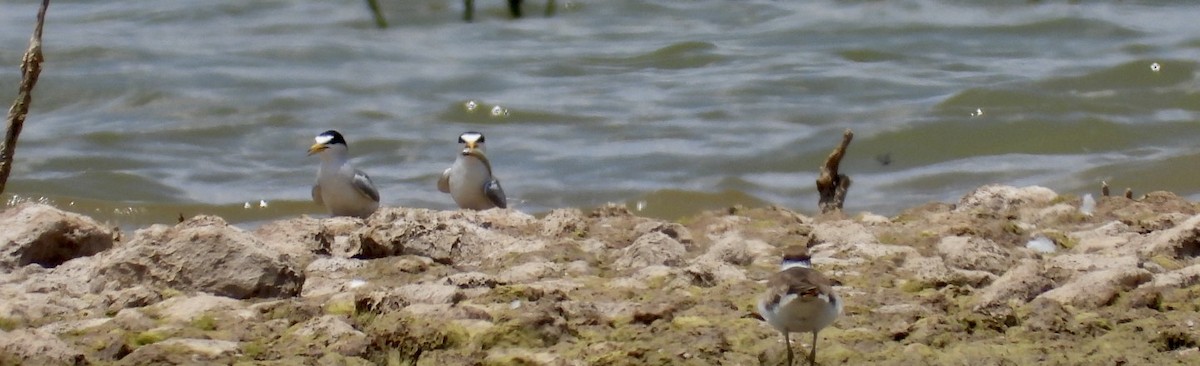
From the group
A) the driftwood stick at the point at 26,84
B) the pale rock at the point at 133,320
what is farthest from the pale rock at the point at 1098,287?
the driftwood stick at the point at 26,84

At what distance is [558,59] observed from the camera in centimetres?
1519

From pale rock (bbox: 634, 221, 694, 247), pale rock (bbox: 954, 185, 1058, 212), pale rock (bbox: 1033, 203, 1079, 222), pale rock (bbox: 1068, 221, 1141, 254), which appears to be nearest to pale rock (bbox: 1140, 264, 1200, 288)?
pale rock (bbox: 1068, 221, 1141, 254)

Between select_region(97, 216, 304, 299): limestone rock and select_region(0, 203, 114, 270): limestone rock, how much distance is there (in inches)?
20.9

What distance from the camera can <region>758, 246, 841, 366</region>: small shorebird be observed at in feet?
14.4

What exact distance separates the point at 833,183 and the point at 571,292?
3057 mm

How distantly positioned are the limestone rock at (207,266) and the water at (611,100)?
482cm

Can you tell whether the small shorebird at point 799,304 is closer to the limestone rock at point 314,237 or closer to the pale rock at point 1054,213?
the limestone rock at point 314,237

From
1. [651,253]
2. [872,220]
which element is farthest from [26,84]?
[872,220]

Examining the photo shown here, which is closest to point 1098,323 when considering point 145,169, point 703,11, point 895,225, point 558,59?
point 895,225

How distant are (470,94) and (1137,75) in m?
5.52

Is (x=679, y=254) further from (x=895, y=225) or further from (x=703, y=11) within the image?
(x=703, y=11)

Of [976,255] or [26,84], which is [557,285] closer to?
[976,255]

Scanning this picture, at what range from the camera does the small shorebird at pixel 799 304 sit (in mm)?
4391

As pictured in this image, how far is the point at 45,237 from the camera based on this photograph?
5.95 m
